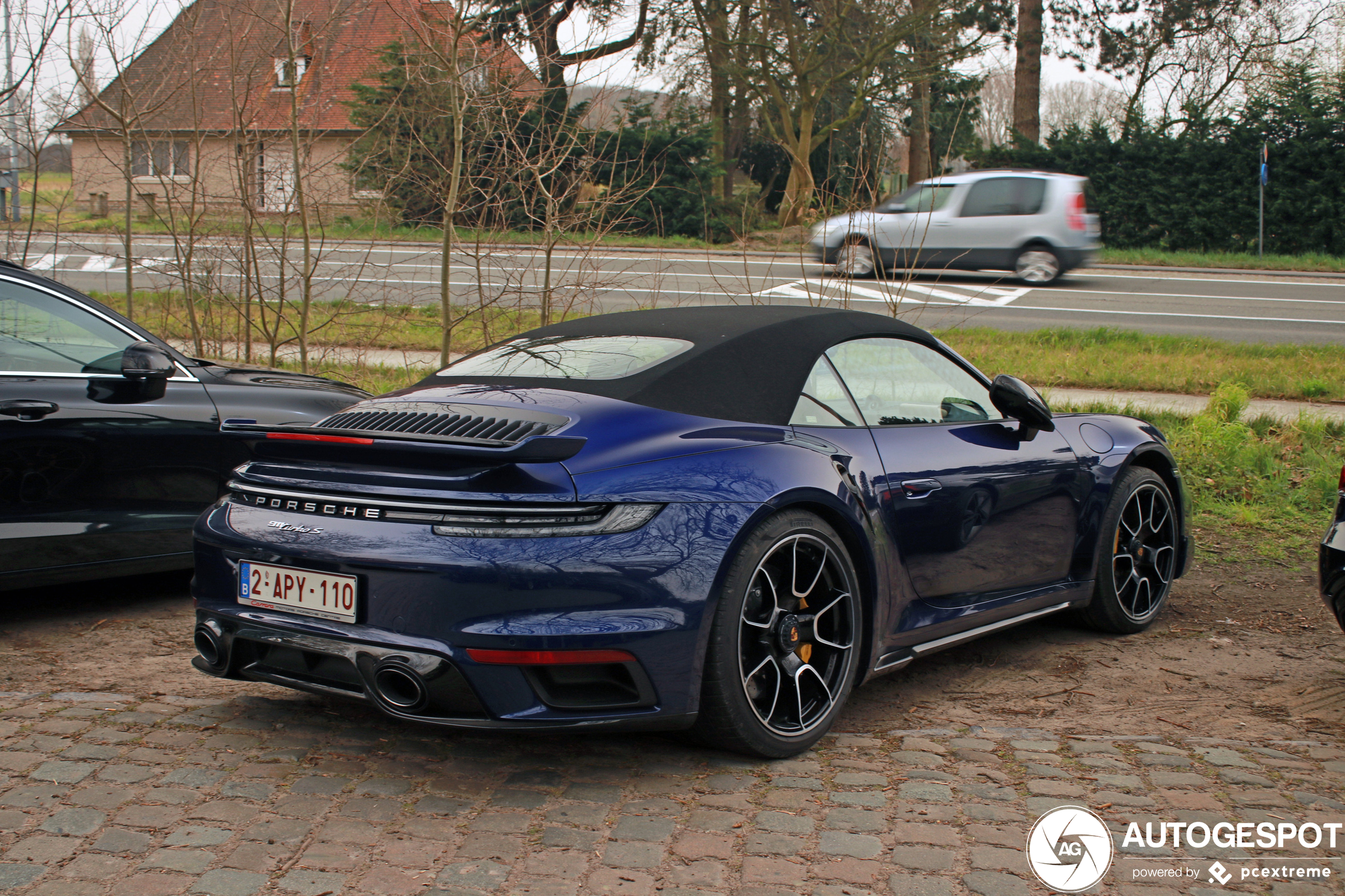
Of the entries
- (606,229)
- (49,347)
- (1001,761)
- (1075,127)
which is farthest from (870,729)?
(1075,127)

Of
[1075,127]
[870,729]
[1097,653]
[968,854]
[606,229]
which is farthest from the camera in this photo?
[1075,127]

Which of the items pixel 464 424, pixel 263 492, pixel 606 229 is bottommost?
pixel 263 492

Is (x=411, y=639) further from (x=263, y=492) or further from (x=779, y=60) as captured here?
(x=779, y=60)

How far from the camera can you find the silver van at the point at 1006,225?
1944 cm

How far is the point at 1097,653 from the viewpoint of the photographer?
15.4 ft

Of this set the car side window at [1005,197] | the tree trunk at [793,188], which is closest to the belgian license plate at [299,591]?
the tree trunk at [793,188]

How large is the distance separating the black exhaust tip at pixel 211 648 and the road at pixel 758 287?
18.6 feet

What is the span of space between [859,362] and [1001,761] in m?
1.43

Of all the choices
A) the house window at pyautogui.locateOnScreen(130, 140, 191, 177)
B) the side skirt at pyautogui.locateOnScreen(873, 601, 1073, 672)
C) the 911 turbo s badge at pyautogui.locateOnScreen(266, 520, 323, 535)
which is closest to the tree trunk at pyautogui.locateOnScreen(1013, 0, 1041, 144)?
the house window at pyautogui.locateOnScreen(130, 140, 191, 177)

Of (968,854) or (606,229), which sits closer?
(968,854)

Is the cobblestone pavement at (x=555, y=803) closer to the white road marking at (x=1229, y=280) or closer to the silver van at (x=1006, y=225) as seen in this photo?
the silver van at (x=1006, y=225)

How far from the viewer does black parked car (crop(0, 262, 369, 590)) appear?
4484 millimetres

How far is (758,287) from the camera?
17.3 m

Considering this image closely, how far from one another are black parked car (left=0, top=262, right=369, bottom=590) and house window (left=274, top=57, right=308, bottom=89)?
14.2 ft
